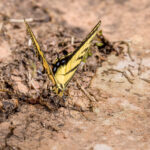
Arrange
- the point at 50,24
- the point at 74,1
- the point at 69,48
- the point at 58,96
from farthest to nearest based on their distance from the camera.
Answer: the point at 74,1 < the point at 50,24 < the point at 69,48 < the point at 58,96

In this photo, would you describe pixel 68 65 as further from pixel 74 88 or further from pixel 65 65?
pixel 74 88

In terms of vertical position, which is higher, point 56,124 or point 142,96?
point 142,96

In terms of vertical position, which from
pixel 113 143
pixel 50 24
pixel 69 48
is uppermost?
pixel 50 24

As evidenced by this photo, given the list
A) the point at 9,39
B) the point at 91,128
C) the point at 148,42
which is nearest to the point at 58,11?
the point at 9,39

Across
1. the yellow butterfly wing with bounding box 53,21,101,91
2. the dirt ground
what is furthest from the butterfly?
the dirt ground

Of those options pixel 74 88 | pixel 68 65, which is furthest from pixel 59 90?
pixel 68 65

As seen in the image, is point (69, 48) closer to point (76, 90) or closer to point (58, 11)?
point (76, 90)

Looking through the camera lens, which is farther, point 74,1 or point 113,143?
point 74,1

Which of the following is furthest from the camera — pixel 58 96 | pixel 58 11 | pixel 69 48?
pixel 58 11
